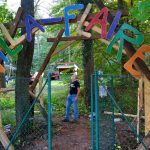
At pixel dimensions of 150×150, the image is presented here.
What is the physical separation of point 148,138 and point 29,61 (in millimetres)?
4414

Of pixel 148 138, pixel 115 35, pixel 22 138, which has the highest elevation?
pixel 115 35

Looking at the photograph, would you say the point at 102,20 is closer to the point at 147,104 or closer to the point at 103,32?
the point at 103,32

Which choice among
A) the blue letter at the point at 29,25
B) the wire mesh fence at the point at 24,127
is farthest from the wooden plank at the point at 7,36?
Result: the wire mesh fence at the point at 24,127

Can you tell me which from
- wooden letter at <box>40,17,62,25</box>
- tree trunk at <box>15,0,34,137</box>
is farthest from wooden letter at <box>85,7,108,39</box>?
tree trunk at <box>15,0,34,137</box>

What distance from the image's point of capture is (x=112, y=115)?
8477 mm

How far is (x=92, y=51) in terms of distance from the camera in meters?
15.1

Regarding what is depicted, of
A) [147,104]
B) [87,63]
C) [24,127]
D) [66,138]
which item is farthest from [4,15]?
[147,104]

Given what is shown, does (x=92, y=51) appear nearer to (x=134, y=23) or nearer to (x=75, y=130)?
(x=134, y=23)

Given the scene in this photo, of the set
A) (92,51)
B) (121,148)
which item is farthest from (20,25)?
(92,51)

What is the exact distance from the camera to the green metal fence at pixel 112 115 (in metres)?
7.31

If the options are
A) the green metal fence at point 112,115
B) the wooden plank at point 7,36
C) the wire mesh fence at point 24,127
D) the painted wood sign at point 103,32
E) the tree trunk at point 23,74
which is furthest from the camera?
the tree trunk at point 23,74

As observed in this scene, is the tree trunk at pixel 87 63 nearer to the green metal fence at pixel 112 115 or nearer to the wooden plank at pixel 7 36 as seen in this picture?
the green metal fence at pixel 112 115

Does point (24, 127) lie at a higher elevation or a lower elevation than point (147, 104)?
lower

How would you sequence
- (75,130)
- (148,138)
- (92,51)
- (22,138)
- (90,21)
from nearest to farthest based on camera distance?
(148,138), (90,21), (22,138), (75,130), (92,51)
